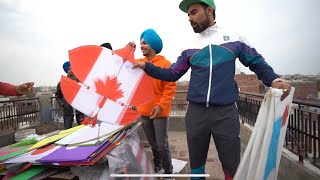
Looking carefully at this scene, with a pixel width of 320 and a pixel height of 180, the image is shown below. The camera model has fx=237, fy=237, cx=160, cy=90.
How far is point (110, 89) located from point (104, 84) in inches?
2.7

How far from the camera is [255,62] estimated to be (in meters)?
1.75

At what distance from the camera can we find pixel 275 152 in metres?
1.57

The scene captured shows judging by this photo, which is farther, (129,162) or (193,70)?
(129,162)

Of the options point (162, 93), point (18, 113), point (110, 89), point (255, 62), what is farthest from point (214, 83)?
point (18, 113)

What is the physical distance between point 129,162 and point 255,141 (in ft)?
3.86

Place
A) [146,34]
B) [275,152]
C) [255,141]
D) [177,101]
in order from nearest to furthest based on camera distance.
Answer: [255,141] < [275,152] < [146,34] < [177,101]

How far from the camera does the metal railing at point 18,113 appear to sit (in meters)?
5.99

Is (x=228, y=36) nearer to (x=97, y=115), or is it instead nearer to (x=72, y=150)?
(x=97, y=115)

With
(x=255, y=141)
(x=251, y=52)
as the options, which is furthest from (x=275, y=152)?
(x=251, y=52)

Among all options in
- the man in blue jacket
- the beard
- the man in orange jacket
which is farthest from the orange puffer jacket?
the beard

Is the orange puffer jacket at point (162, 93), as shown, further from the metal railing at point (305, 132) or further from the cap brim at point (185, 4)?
the metal railing at point (305, 132)

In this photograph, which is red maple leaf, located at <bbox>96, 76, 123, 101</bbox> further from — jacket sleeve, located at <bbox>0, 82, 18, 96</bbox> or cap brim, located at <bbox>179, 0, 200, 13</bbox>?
jacket sleeve, located at <bbox>0, 82, 18, 96</bbox>

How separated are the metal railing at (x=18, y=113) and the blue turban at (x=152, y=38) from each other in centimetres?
446

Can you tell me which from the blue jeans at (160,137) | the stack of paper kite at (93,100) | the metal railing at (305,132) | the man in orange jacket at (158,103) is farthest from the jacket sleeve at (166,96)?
the metal railing at (305,132)
